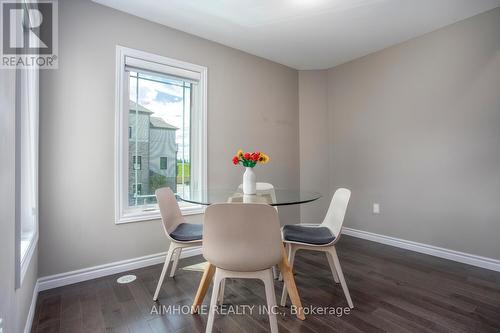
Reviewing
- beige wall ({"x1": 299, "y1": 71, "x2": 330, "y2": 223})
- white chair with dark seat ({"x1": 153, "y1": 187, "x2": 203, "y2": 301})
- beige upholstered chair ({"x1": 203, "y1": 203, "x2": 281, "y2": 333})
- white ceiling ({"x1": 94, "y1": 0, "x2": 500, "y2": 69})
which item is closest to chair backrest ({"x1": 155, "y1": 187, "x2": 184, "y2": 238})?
white chair with dark seat ({"x1": 153, "y1": 187, "x2": 203, "y2": 301})

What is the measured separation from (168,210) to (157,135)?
104cm

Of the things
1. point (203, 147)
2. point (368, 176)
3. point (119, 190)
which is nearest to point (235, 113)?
point (203, 147)

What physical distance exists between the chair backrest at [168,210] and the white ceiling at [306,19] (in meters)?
1.78

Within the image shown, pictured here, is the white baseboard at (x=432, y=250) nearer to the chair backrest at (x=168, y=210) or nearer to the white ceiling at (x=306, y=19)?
the white ceiling at (x=306, y=19)

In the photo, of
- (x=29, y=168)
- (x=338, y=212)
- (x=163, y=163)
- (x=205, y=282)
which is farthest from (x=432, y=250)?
(x=29, y=168)

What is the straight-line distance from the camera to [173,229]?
2066mm

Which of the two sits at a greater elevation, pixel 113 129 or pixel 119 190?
pixel 113 129

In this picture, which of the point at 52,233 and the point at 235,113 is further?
the point at 235,113

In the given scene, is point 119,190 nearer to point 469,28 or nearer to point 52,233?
point 52,233

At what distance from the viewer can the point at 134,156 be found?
259 cm

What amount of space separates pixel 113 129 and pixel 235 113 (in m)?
1.47

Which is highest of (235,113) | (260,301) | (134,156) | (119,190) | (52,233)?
(235,113)

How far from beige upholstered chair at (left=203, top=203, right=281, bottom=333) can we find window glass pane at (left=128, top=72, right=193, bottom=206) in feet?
5.20

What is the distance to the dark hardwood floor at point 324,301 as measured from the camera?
5.20 ft
